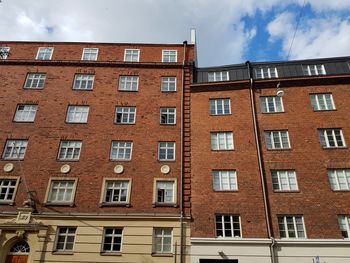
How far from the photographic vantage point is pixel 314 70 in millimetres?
24109

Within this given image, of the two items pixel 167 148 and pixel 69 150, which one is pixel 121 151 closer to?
pixel 167 148

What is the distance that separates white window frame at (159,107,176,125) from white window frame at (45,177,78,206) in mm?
8421

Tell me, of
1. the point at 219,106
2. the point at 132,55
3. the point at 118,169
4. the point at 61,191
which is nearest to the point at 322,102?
the point at 219,106

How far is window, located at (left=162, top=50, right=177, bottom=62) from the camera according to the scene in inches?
1053

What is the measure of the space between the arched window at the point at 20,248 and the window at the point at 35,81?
13.2m

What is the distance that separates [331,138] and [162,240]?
14.9 metres

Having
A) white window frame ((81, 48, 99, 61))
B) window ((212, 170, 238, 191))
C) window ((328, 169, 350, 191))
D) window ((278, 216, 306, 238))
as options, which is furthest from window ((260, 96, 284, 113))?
white window frame ((81, 48, 99, 61))

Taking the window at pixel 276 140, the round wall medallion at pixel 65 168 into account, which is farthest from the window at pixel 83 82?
the window at pixel 276 140

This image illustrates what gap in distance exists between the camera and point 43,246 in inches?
709

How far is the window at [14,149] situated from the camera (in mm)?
21172

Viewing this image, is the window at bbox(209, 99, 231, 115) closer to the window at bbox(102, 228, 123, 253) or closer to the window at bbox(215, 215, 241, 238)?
the window at bbox(215, 215, 241, 238)

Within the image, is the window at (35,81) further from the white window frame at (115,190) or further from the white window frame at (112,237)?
the white window frame at (112,237)

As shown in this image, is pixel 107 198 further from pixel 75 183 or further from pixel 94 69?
pixel 94 69

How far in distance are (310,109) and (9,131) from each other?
24.8 meters
